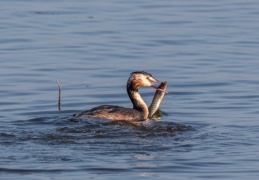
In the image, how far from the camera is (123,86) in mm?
19672

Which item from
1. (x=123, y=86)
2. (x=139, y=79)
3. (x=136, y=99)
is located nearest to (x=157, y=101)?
(x=136, y=99)

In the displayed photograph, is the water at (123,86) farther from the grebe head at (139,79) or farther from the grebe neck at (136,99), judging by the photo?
the grebe head at (139,79)

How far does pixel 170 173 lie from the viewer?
1337 centimetres

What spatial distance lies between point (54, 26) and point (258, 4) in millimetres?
6468

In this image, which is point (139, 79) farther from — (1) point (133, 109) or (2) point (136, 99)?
(1) point (133, 109)

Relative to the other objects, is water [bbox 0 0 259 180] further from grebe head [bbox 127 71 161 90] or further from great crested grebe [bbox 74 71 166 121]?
grebe head [bbox 127 71 161 90]

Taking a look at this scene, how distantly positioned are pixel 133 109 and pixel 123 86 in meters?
2.04

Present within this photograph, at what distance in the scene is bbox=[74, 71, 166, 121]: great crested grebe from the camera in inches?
658

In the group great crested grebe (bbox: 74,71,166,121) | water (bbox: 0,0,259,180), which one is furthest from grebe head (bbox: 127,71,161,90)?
water (bbox: 0,0,259,180)

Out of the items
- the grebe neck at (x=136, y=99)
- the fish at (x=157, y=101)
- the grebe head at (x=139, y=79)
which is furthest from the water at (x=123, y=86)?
the grebe head at (x=139, y=79)

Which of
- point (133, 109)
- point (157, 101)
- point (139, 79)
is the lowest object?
point (133, 109)

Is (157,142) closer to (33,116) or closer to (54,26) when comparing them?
(33,116)

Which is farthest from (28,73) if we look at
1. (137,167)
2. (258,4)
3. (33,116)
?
(258,4)

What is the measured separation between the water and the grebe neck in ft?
1.38
